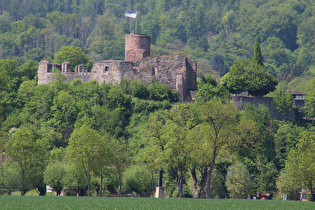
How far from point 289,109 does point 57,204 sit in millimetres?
44792

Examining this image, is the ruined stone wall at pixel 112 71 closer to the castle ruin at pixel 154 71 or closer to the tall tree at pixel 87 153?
the castle ruin at pixel 154 71

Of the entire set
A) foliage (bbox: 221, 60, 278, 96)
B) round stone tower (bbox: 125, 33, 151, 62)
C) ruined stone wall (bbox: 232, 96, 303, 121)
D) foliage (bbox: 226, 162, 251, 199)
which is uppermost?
round stone tower (bbox: 125, 33, 151, 62)

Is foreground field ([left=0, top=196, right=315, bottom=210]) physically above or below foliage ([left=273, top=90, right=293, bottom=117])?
below

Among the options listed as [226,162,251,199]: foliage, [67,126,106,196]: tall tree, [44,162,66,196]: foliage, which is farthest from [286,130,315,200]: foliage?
[44,162,66,196]: foliage

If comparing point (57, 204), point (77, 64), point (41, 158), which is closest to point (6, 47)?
point (77, 64)

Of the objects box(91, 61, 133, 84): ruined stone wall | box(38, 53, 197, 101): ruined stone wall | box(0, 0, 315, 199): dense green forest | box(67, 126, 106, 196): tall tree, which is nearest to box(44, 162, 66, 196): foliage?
box(0, 0, 315, 199): dense green forest

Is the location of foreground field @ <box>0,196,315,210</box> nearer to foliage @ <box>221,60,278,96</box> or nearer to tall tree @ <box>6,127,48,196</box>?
tall tree @ <box>6,127,48,196</box>

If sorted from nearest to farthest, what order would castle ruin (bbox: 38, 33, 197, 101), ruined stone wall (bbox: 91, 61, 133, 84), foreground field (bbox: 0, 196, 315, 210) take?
foreground field (bbox: 0, 196, 315, 210) → castle ruin (bbox: 38, 33, 197, 101) → ruined stone wall (bbox: 91, 61, 133, 84)

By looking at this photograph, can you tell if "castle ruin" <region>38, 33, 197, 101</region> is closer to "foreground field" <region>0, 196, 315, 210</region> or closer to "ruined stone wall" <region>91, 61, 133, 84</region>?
"ruined stone wall" <region>91, 61, 133, 84</region>

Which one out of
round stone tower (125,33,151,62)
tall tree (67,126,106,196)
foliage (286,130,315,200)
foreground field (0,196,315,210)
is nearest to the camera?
foreground field (0,196,315,210)

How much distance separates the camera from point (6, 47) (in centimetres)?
18700

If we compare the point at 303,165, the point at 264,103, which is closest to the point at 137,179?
Result: the point at 303,165

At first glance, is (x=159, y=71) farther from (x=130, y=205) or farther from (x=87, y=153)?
(x=130, y=205)

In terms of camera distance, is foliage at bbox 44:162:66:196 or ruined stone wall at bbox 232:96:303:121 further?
ruined stone wall at bbox 232:96:303:121
